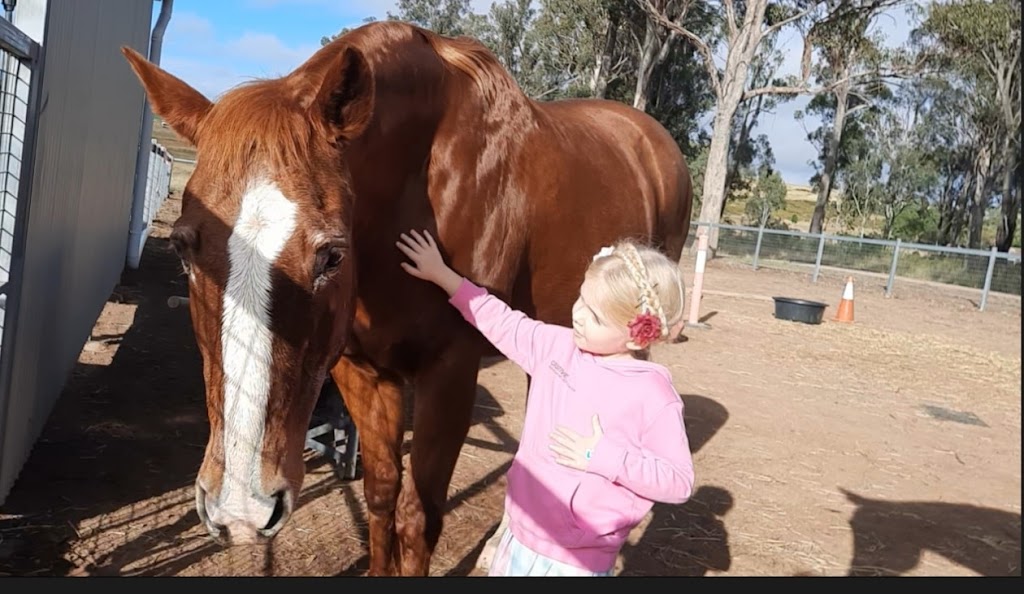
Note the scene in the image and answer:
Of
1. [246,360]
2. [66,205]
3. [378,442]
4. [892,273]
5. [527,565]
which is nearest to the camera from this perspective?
[246,360]

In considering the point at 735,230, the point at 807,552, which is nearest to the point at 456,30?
the point at 735,230

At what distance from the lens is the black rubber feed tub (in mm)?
10984

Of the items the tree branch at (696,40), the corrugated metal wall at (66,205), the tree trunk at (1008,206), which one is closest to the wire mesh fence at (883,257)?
the tree branch at (696,40)

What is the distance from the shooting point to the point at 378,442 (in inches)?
110

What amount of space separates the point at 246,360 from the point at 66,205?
306 cm

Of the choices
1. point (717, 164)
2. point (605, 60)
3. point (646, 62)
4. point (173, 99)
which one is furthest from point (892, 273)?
point (173, 99)

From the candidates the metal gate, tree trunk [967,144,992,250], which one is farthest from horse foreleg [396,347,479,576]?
tree trunk [967,144,992,250]

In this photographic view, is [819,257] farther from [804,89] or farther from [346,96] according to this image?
[346,96]

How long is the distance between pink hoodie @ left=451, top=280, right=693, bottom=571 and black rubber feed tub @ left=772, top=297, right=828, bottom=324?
9.97m

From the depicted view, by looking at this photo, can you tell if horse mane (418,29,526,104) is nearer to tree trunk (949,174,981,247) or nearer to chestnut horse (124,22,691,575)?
chestnut horse (124,22,691,575)

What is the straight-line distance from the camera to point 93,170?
16.3 feet

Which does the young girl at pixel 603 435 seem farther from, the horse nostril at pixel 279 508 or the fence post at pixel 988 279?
the fence post at pixel 988 279

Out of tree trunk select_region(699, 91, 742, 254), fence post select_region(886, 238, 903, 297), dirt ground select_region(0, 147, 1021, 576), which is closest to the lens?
dirt ground select_region(0, 147, 1021, 576)

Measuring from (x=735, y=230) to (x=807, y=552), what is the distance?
21.1m
